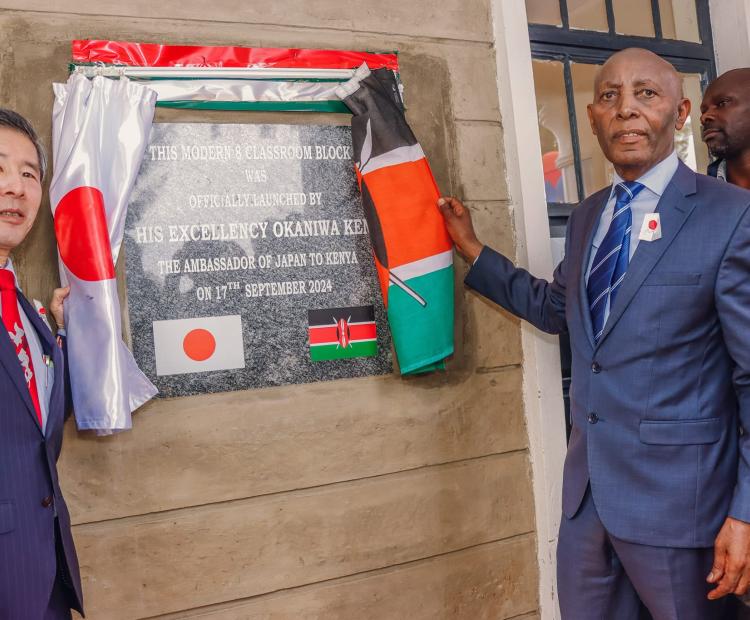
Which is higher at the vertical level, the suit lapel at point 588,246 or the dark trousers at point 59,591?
the suit lapel at point 588,246

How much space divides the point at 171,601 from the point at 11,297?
0.94 meters

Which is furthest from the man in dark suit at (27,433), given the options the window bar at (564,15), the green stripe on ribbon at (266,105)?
the window bar at (564,15)

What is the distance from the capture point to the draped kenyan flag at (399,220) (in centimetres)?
207

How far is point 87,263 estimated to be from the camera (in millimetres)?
1723

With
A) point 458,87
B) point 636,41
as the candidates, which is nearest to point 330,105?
point 458,87

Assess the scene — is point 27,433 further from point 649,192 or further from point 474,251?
point 649,192

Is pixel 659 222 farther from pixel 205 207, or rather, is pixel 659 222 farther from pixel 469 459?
pixel 205 207

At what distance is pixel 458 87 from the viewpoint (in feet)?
7.50

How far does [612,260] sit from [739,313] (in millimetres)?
329

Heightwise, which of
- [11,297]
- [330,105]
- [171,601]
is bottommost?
[171,601]

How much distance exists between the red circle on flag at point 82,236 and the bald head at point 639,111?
1.34m

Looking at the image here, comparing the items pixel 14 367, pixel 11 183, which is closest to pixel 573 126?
pixel 11 183

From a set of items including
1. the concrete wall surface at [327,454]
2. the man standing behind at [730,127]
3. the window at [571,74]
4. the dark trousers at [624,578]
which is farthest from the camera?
the window at [571,74]

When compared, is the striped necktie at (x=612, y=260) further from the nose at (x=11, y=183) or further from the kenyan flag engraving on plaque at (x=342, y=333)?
the nose at (x=11, y=183)
